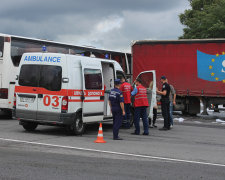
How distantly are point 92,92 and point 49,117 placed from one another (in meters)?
1.55

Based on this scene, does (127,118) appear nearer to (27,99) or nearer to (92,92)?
(92,92)

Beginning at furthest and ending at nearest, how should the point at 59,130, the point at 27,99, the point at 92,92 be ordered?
the point at 59,130 → the point at 92,92 → the point at 27,99

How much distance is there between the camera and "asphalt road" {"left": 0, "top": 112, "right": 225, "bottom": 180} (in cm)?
596

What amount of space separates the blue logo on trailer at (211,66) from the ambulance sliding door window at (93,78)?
8238 millimetres

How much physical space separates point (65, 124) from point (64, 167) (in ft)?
12.8

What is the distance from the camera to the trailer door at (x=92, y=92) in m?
10.7

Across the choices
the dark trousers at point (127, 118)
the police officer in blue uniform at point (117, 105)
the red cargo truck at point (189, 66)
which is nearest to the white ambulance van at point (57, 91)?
the police officer in blue uniform at point (117, 105)

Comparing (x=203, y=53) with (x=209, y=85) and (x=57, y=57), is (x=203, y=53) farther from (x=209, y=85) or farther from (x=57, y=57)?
(x=57, y=57)

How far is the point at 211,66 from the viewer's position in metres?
17.9

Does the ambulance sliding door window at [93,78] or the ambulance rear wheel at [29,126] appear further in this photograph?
the ambulance rear wheel at [29,126]

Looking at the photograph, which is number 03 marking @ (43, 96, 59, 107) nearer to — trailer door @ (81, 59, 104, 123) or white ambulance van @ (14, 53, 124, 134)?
white ambulance van @ (14, 53, 124, 134)

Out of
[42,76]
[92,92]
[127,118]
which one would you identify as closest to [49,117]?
[42,76]

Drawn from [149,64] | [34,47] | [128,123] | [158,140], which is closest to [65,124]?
[158,140]

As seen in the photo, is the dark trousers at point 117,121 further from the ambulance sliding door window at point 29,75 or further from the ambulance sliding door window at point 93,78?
the ambulance sliding door window at point 29,75
